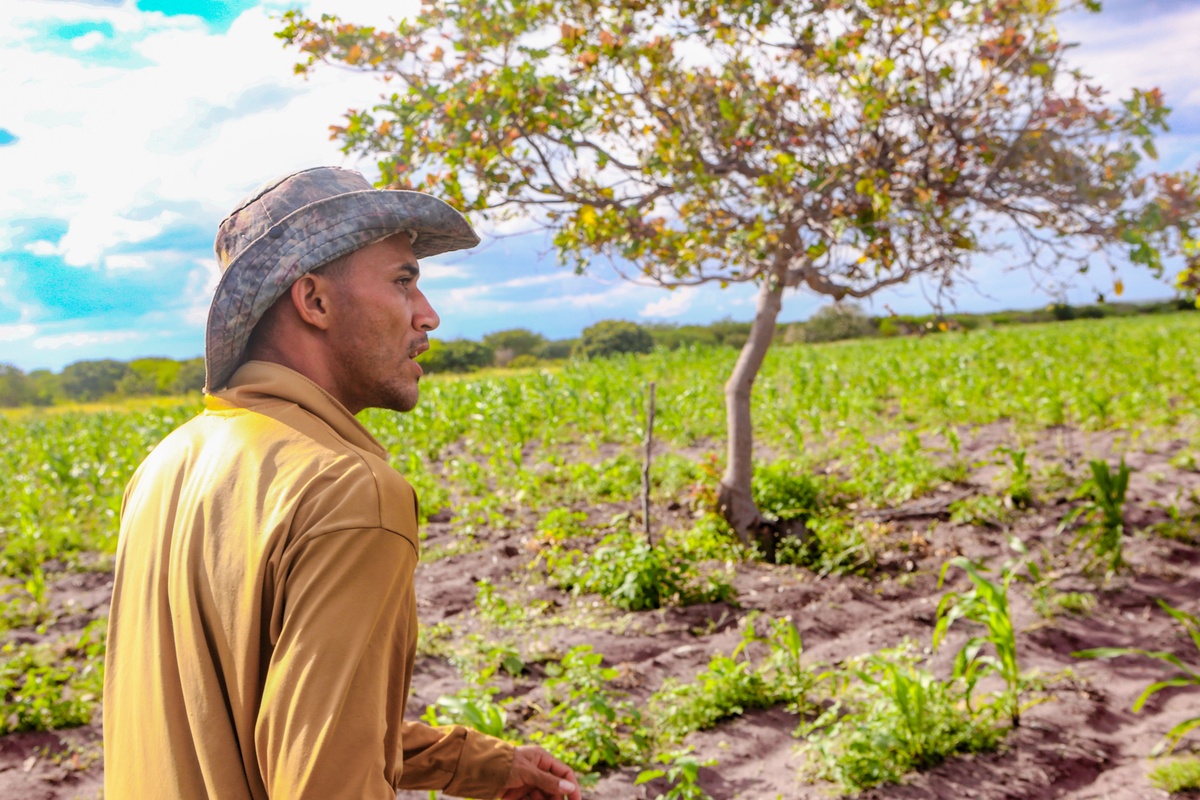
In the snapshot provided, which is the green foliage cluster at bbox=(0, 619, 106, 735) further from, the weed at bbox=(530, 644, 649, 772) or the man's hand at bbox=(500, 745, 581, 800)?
the man's hand at bbox=(500, 745, 581, 800)

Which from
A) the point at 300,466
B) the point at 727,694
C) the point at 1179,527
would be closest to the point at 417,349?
the point at 300,466

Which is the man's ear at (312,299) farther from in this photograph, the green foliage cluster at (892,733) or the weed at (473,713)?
the green foliage cluster at (892,733)

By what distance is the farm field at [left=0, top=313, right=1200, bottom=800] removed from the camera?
3.52 meters

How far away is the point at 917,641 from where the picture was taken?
465 cm

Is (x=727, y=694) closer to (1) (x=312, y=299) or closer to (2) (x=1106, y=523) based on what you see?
(1) (x=312, y=299)

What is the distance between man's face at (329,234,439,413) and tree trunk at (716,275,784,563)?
502 centimetres

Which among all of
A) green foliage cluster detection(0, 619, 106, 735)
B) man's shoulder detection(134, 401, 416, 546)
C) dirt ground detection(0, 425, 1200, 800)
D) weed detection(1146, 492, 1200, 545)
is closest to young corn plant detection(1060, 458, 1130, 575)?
dirt ground detection(0, 425, 1200, 800)

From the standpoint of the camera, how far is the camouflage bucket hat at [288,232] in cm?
132

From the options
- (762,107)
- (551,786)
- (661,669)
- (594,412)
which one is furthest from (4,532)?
(551,786)

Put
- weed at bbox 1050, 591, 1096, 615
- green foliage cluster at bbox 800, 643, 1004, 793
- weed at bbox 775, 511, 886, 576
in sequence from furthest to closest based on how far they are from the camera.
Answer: weed at bbox 775, 511, 886, 576, weed at bbox 1050, 591, 1096, 615, green foliage cluster at bbox 800, 643, 1004, 793

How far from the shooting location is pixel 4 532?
829 cm

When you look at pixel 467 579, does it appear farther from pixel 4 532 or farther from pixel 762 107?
pixel 4 532

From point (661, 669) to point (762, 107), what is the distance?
3271 millimetres

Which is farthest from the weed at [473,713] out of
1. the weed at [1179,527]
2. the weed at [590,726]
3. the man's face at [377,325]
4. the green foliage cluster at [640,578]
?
the weed at [1179,527]
